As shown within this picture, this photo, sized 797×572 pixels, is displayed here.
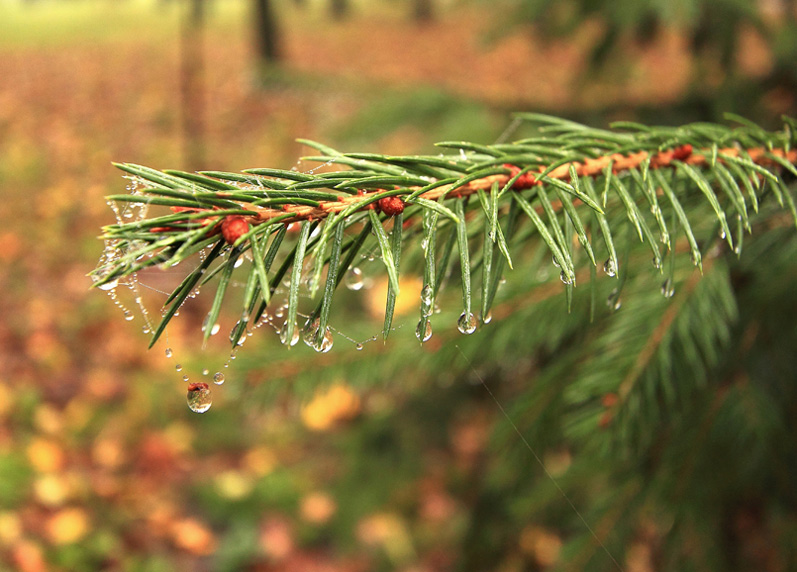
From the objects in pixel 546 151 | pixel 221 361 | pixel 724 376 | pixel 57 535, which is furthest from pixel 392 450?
pixel 546 151

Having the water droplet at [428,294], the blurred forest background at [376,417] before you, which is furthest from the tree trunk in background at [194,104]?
the water droplet at [428,294]

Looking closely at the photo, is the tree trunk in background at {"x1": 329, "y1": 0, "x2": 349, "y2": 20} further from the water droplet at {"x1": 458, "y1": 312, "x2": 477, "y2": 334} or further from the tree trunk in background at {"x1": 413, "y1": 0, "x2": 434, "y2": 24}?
the water droplet at {"x1": 458, "y1": 312, "x2": 477, "y2": 334}

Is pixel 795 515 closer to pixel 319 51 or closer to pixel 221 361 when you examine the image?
pixel 221 361

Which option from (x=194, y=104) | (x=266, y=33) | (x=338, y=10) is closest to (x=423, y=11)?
(x=338, y=10)

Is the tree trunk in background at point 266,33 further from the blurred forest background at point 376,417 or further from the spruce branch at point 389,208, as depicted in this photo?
the spruce branch at point 389,208

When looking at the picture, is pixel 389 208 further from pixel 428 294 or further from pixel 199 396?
pixel 199 396
